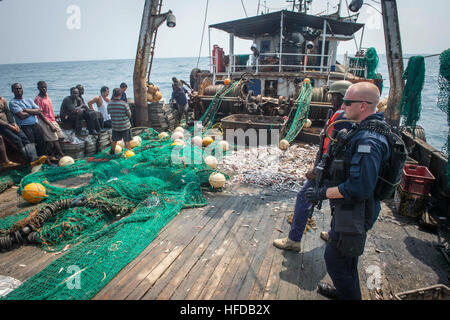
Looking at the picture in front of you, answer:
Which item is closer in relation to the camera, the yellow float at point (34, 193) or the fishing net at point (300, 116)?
the yellow float at point (34, 193)

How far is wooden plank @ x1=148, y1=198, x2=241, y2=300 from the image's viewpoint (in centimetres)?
269

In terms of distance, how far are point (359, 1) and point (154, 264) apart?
35.8 ft

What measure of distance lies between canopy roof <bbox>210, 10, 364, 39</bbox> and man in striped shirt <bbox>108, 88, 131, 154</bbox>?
10.8 meters

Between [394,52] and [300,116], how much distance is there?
10.3 ft

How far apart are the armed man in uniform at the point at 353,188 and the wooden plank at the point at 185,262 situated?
1.64 m

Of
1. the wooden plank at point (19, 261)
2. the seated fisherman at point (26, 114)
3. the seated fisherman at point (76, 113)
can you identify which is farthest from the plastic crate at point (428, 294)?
the seated fisherman at point (76, 113)

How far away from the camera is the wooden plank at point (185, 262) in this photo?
2693 millimetres

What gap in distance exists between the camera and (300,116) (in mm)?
8836

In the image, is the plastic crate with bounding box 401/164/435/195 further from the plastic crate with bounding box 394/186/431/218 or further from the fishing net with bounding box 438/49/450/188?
the fishing net with bounding box 438/49/450/188

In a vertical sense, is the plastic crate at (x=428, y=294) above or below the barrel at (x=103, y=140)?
below

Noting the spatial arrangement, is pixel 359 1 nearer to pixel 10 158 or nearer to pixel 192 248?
pixel 192 248

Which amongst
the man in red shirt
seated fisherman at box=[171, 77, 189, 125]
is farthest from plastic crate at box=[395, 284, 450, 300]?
seated fisherman at box=[171, 77, 189, 125]

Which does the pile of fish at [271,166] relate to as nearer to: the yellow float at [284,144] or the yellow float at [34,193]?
the yellow float at [284,144]

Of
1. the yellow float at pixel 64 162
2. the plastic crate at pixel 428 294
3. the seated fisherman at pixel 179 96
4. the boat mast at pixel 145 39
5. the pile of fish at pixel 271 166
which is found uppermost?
the boat mast at pixel 145 39
